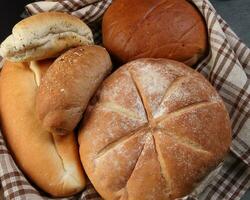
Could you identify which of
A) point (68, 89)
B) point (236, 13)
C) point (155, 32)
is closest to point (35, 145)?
point (68, 89)

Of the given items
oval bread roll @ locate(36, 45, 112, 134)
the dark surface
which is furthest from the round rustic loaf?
the dark surface

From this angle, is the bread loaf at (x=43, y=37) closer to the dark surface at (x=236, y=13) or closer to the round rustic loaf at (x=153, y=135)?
the round rustic loaf at (x=153, y=135)

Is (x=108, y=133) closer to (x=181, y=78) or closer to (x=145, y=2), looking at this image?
(x=181, y=78)

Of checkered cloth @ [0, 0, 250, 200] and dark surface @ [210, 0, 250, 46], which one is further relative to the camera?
dark surface @ [210, 0, 250, 46]

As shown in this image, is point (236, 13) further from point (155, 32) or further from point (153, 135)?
point (153, 135)

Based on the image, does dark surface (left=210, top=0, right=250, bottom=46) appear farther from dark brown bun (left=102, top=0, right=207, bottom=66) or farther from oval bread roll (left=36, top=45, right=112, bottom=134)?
oval bread roll (left=36, top=45, right=112, bottom=134)

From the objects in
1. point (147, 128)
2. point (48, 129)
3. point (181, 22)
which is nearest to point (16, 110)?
point (48, 129)
